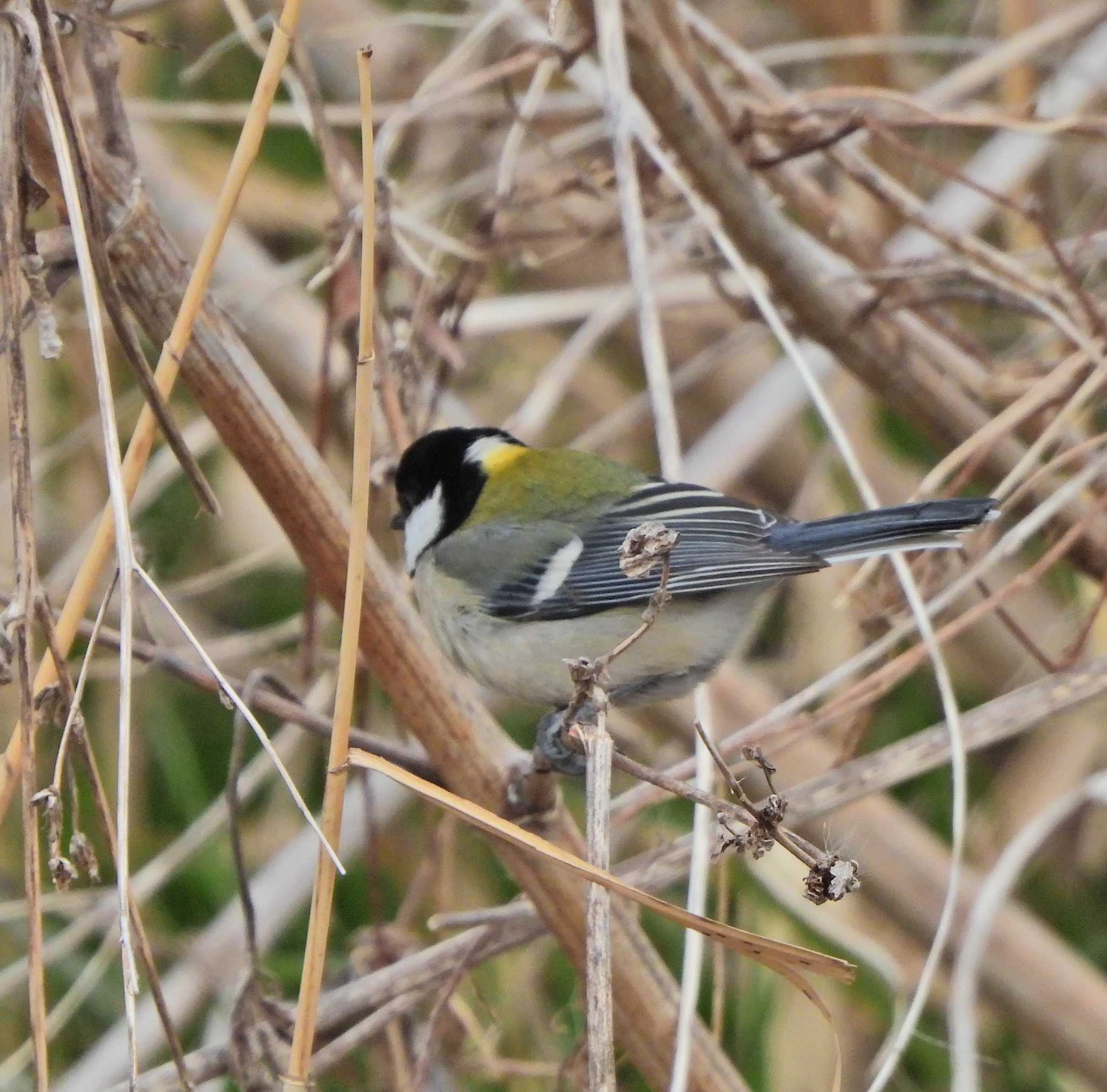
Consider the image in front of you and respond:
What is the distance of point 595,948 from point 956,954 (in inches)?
61.4

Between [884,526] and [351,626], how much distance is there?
690 mm

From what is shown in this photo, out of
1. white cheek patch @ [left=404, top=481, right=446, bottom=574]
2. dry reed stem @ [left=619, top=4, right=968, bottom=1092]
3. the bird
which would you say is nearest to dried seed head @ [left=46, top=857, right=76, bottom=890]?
dry reed stem @ [left=619, top=4, right=968, bottom=1092]

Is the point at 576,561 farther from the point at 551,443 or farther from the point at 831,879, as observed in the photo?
the point at 551,443

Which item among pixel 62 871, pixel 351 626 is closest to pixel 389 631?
pixel 351 626

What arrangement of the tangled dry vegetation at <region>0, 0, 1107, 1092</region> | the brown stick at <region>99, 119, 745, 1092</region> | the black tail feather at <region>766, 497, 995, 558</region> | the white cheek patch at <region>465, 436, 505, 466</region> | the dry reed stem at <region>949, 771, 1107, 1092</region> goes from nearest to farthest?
the tangled dry vegetation at <region>0, 0, 1107, 1092</region> < the brown stick at <region>99, 119, 745, 1092</region> < the black tail feather at <region>766, 497, 995, 558</region> < the dry reed stem at <region>949, 771, 1107, 1092</region> < the white cheek patch at <region>465, 436, 505, 466</region>

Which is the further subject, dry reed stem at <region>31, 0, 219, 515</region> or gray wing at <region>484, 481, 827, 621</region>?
gray wing at <region>484, 481, 827, 621</region>

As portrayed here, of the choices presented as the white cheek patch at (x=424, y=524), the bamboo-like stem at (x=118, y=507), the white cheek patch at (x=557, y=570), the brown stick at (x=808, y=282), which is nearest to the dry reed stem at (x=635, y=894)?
the bamboo-like stem at (x=118, y=507)

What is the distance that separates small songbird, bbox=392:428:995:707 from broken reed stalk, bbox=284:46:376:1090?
2.04 ft

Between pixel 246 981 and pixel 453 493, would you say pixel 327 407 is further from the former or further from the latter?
pixel 246 981

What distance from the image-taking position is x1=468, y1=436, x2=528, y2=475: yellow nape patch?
1.89 metres

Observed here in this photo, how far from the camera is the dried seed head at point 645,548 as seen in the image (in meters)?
0.87

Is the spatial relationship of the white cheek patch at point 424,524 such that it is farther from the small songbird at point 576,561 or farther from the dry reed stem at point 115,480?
the dry reed stem at point 115,480

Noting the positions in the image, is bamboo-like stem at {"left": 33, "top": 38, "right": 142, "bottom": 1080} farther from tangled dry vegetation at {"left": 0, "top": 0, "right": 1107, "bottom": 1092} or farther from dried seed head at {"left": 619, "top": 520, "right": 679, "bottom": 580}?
dried seed head at {"left": 619, "top": 520, "right": 679, "bottom": 580}

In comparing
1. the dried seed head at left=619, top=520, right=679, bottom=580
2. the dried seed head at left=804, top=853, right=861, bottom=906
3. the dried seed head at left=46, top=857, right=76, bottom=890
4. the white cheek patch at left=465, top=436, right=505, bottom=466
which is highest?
the white cheek patch at left=465, top=436, right=505, bottom=466
